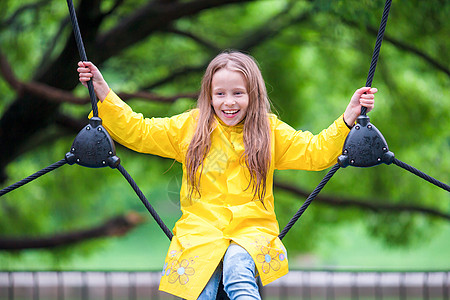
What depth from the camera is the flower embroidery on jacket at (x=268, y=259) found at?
4.96 feet

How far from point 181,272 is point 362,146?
0.61 m

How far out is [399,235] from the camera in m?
4.71

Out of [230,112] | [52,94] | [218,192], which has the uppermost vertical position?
[52,94]

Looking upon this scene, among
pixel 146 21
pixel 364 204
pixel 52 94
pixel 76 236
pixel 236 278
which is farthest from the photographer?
pixel 364 204

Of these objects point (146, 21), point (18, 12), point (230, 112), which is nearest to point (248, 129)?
point (230, 112)

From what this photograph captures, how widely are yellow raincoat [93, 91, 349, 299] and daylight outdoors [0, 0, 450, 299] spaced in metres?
1.44

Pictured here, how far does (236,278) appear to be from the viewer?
1.45 metres

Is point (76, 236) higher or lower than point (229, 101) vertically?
higher

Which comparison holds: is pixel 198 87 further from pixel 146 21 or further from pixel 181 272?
pixel 181 272

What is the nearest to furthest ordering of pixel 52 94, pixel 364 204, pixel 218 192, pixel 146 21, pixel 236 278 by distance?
pixel 236 278 < pixel 218 192 < pixel 52 94 < pixel 146 21 < pixel 364 204

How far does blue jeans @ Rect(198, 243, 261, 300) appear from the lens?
1432mm

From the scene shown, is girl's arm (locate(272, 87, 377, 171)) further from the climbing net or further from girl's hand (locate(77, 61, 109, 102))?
girl's hand (locate(77, 61, 109, 102))

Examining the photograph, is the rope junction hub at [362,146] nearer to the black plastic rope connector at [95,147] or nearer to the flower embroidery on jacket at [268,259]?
the flower embroidery on jacket at [268,259]

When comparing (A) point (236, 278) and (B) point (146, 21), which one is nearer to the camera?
(A) point (236, 278)
